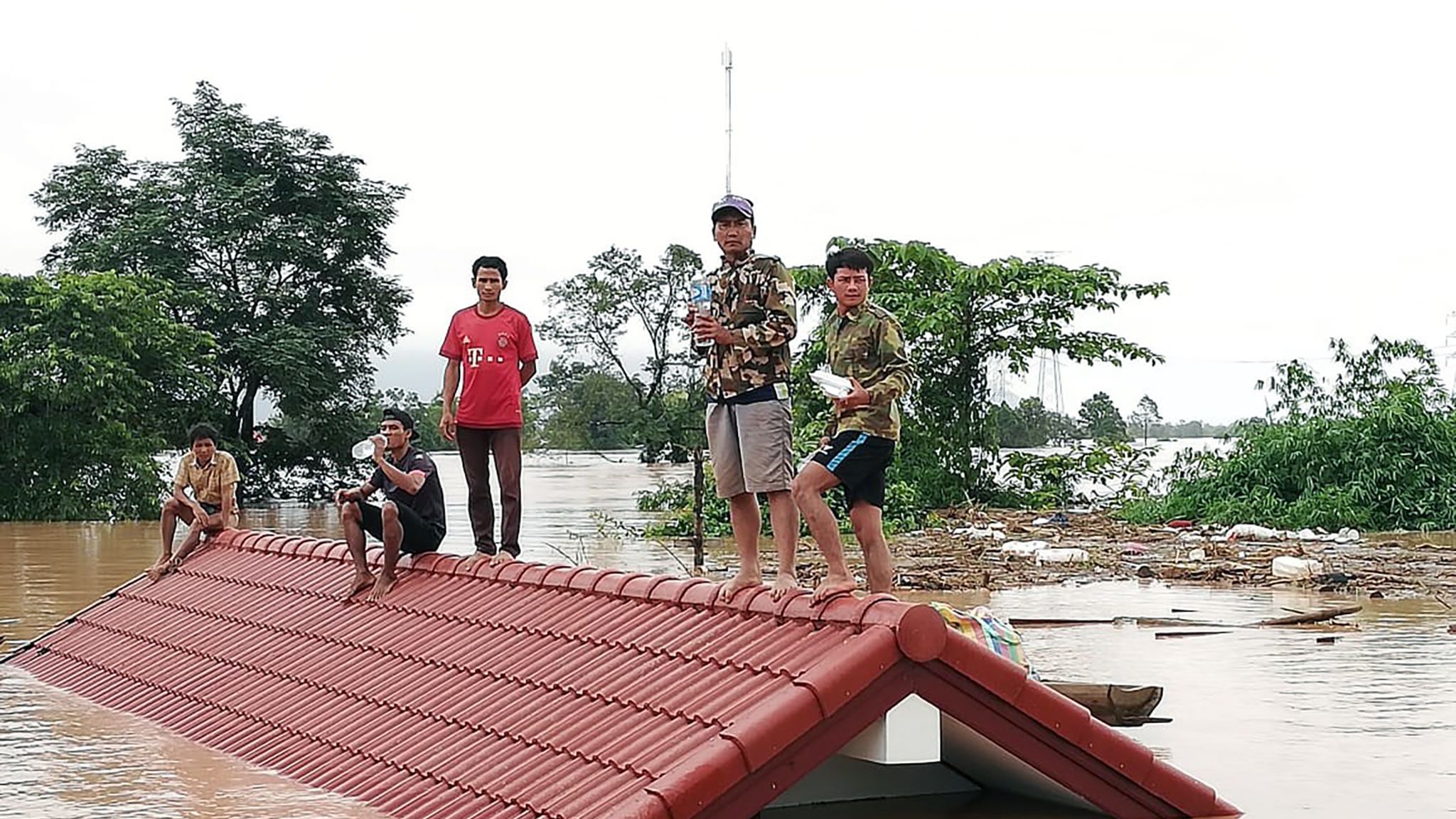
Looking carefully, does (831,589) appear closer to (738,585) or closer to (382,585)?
(738,585)

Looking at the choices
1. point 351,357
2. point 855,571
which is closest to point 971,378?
point 855,571

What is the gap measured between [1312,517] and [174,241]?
76.3ft

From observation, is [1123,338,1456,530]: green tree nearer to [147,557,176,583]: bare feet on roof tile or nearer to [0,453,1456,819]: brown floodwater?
[0,453,1456,819]: brown floodwater

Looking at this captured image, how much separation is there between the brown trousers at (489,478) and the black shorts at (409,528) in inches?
11.5

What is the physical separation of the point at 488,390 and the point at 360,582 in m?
1.33

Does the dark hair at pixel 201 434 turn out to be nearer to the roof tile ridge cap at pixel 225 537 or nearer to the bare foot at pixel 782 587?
the roof tile ridge cap at pixel 225 537

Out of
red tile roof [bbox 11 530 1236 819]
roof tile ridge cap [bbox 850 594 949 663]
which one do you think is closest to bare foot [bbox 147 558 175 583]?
red tile roof [bbox 11 530 1236 819]

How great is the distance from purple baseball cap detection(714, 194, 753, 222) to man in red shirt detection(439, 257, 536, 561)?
293 cm

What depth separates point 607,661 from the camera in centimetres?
754

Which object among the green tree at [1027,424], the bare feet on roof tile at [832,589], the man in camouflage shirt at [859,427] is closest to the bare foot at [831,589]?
the bare feet on roof tile at [832,589]

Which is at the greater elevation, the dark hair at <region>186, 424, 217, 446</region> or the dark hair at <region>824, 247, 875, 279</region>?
the dark hair at <region>824, 247, 875, 279</region>

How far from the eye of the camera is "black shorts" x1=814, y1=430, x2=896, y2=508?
7.40 m

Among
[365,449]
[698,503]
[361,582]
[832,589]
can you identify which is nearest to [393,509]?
[365,449]

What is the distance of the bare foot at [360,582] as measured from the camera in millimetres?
10180
